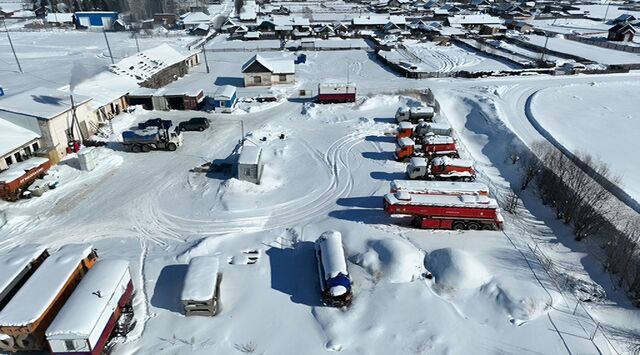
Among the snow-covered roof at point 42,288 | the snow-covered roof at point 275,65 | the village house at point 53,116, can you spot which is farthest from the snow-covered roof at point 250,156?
the snow-covered roof at point 275,65

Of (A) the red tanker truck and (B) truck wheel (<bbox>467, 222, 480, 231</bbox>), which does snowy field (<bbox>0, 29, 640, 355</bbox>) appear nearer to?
(B) truck wheel (<bbox>467, 222, 480, 231</bbox>)

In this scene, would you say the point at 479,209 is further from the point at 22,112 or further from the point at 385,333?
the point at 22,112

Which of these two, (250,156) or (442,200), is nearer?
(442,200)

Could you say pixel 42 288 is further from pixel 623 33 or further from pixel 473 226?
pixel 623 33

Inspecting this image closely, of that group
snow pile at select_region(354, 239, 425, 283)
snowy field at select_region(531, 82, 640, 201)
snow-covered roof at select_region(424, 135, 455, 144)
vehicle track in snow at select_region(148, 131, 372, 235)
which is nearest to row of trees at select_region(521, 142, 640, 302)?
snowy field at select_region(531, 82, 640, 201)

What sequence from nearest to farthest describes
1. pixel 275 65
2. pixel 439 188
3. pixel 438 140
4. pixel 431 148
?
pixel 439 188
pixel 431 148
pixel 438 140
pixel 275 65

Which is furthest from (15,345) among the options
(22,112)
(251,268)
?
(22,112)

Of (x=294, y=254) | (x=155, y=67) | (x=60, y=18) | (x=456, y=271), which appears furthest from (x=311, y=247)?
(x=60, y=18)
